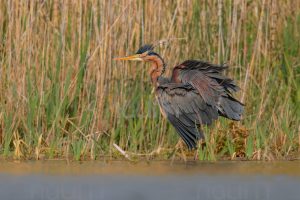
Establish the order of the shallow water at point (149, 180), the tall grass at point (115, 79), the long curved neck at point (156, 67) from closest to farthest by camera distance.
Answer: the shallow water at point (149, 180) → the tall grass at point (115, 79) → the long curved neck at point (156, 67)

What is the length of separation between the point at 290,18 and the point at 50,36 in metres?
2.84

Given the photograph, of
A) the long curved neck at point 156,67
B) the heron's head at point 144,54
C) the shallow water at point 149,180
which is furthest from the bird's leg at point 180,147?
the heron's head at point 144,54

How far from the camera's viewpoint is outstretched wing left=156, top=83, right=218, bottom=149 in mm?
7445

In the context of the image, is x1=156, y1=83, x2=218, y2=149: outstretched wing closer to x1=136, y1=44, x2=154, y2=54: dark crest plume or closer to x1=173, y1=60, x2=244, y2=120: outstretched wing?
x1=173, y1=60, x2=244, y2=120: outstretched wing

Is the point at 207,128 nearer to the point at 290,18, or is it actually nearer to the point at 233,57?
the point at 233,57

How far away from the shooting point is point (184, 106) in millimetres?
7496

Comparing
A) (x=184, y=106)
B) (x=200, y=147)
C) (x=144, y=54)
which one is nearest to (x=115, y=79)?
(x=144, y=54)

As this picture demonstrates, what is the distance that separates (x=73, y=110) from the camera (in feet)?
25.4

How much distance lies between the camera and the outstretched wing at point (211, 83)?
290 inches

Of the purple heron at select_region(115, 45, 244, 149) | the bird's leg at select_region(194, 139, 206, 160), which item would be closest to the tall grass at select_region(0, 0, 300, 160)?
the bird's leg at select_region(194, 139, 206, 160)

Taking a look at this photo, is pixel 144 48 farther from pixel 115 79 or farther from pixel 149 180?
pixel 149 180

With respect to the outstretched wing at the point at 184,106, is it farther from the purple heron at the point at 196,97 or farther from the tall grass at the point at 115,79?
the tall grass at the point at 115,79

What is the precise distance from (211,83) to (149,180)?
68.7 inches

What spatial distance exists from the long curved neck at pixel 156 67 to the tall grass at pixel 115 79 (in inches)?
5.9
